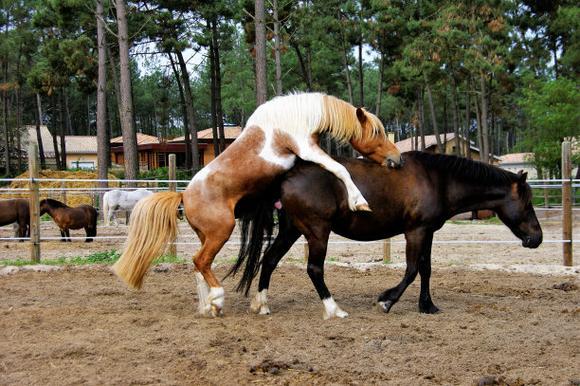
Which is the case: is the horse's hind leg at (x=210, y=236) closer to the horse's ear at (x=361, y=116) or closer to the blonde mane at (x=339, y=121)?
the blonde mane at (x=339, y=121)

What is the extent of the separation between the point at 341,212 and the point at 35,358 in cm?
267

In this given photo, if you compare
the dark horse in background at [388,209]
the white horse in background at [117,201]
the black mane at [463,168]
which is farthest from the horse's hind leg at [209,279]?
A: the white horse in background at [117,201]

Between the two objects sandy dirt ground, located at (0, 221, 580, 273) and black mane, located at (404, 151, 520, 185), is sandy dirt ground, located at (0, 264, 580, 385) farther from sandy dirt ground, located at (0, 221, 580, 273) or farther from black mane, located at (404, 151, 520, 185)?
sandy dirt ground, located at (0, 221, 580, 273)

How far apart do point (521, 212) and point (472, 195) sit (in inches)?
20.8

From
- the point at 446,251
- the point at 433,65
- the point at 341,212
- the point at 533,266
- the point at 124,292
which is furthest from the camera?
the point at 433,65

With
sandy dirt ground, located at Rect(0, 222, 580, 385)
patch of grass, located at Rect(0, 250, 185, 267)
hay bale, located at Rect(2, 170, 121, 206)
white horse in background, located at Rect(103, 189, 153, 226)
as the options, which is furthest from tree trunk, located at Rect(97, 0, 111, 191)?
sandy dirt ground, located at Rect(0, 222, 580, 385)

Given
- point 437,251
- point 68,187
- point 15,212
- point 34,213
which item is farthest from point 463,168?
point 68,187

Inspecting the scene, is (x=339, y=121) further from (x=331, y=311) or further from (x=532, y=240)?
(x=532, y=240)

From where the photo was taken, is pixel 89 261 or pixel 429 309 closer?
pixel 429 309

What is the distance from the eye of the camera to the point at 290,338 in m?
4.36

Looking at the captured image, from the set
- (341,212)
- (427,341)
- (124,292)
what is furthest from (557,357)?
(124,292)

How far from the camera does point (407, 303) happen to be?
19.4 ft

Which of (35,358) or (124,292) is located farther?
(124,292)

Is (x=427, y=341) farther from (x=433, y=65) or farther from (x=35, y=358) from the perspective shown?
(x=433, y=65)
